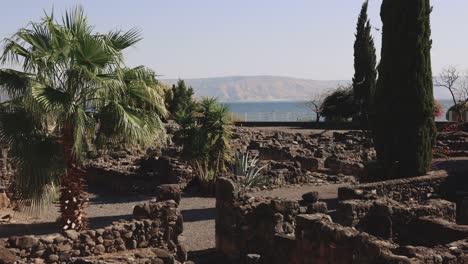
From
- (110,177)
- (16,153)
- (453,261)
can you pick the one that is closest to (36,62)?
(16,153)

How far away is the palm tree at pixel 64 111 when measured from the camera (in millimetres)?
12492

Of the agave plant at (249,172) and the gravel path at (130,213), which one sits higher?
the agave plant at (249,172)

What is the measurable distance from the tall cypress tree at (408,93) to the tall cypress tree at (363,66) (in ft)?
71.7

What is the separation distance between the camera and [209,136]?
71.5 ft

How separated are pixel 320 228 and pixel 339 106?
1513 inches

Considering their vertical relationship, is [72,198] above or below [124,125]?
below

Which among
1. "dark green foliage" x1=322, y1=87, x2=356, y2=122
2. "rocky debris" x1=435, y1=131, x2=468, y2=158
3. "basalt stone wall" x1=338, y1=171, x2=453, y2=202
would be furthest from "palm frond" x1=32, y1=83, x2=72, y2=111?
"dark green foliage" x1=322, y1=87, x2=356, y2=122

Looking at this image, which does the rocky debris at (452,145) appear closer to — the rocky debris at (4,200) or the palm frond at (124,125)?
the palm frond at (124,125)

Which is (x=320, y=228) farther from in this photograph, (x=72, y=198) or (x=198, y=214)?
(x=198, y=214)

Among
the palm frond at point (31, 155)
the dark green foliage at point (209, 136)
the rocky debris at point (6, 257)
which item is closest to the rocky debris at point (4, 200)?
the dark green foliage at point (209, 136)

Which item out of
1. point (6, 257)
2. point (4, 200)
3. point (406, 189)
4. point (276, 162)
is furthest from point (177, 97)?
point (6, 257)

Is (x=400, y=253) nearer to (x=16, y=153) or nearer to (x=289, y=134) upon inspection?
(x=16, y=153)

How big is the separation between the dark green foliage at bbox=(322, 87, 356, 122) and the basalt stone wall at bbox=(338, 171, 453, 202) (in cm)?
2696

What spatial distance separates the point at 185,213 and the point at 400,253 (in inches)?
409
